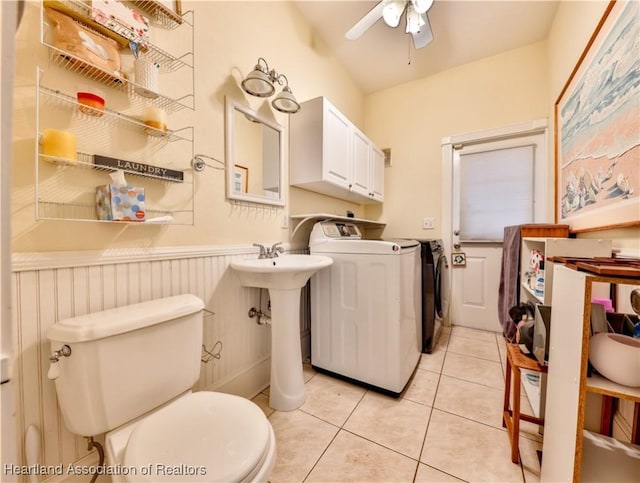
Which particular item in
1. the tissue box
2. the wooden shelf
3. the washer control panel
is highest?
the tissue box

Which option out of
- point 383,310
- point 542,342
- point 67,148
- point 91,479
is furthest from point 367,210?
point 91,479

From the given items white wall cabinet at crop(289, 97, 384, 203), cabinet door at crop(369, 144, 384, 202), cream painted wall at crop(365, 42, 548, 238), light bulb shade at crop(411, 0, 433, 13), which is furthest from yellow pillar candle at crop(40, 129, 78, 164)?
cream painted wall at crop(365, 42, 548, 238)

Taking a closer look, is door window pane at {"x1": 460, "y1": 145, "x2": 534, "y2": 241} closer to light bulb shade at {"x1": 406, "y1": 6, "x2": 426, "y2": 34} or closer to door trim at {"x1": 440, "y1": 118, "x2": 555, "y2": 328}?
door trim at {"x1": 440, "y1": 118, "x2": 555, "y2": 328}

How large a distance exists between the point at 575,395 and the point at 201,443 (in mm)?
1109

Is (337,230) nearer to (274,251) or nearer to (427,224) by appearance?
(274,251)

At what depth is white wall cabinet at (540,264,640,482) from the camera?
2.39ft

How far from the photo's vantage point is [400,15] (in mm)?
1735

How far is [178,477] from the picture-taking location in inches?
24.7

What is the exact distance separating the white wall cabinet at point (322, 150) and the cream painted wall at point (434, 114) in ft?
3.10

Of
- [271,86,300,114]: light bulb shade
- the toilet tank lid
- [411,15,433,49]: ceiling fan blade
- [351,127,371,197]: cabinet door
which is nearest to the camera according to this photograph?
the toilet tank lid

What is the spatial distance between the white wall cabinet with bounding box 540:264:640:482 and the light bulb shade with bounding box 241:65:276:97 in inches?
66.6

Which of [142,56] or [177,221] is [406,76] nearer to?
[142,56]

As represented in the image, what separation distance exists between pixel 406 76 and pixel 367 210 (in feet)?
5.18

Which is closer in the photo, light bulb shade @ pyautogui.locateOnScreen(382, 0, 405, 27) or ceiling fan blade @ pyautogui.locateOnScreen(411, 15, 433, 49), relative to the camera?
light bulb shade @ pyautogui.locateOnScreen(382, 0, 405, 27)
